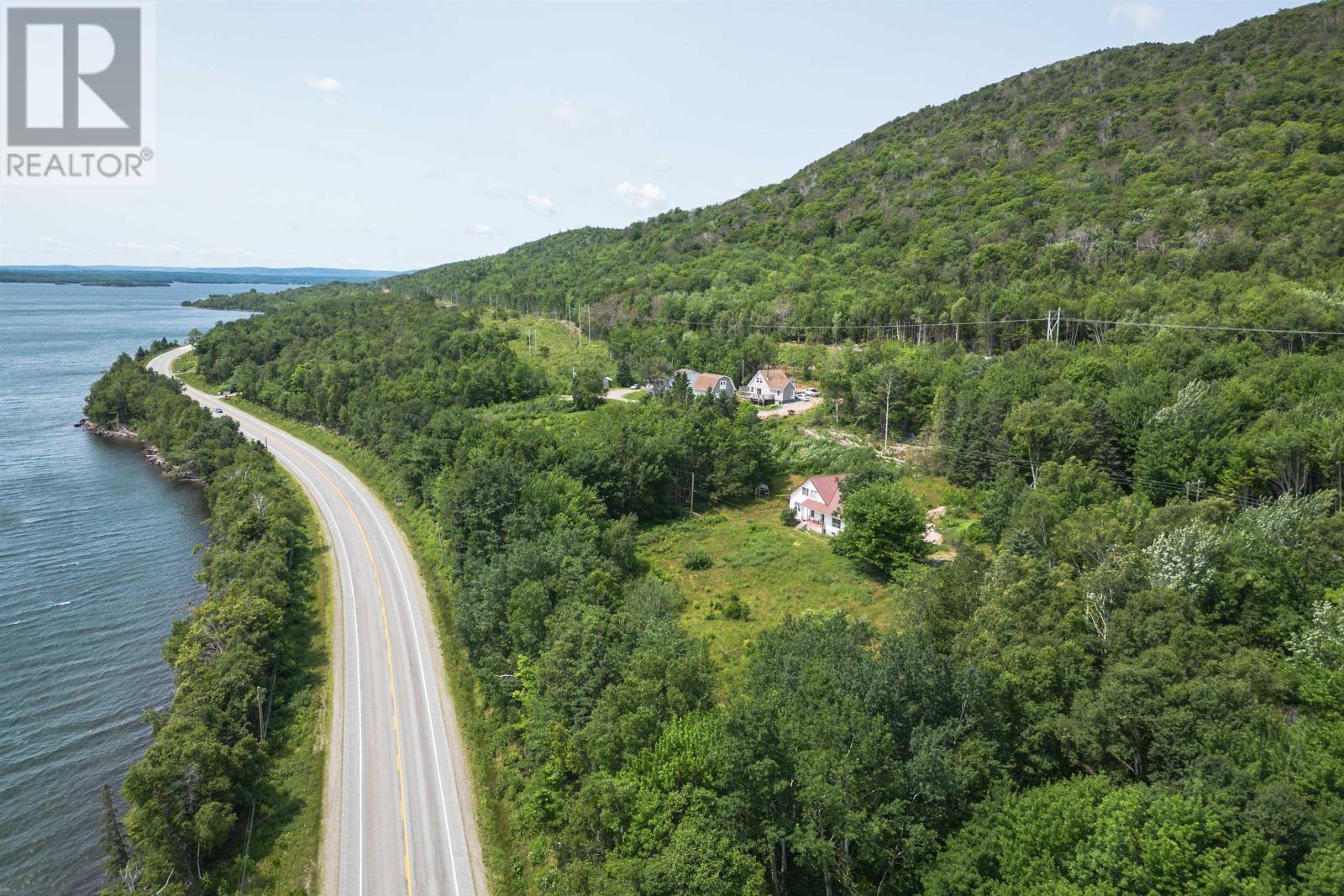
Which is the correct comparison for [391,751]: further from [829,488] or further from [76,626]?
[829,488]

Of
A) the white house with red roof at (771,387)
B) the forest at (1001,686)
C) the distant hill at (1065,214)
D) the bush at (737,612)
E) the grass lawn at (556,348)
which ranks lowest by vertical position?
the bush at (737,612)

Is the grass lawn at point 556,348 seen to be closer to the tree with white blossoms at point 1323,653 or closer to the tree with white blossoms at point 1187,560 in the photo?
the tree with white blossoms at point 1187,560

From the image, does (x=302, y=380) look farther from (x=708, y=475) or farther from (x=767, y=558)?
(x=767, y=558)

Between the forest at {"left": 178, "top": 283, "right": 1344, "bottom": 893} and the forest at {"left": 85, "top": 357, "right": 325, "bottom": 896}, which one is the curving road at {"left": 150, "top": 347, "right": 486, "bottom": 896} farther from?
the forest at {"left": 178, "top": 283, "right": 1344, "bottom": 893}

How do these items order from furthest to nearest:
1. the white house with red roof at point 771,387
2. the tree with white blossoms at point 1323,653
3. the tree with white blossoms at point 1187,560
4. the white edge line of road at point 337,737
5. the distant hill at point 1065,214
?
1. the white house with red roof at point 771,387
2. the distant hill at point 1065,214
3. the tree with white blossoms at point 1187,560
4. the white edge line of road at point 337,737
5. the tree with white blossoms at point 1323,653

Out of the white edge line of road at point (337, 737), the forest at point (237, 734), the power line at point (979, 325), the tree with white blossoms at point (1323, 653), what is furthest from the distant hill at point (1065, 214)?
the forest at point (237, 734)

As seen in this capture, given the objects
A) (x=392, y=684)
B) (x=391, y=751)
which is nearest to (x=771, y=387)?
(x=392, y=684)
